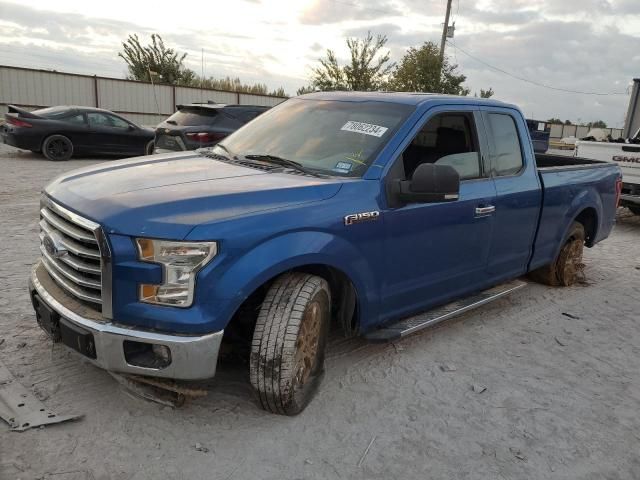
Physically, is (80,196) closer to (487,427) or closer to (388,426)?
(388,426)

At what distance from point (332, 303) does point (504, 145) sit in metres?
2.12

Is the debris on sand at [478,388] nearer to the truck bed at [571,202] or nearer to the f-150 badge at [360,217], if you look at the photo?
the f-150 badge at [360,217]

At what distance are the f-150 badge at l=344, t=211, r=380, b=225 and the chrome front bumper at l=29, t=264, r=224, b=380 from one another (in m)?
0.97

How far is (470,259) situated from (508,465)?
1.68 metres

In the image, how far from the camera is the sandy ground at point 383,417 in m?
2.75

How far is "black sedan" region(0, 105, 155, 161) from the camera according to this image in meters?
13.2

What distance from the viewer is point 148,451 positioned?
278 centimetres

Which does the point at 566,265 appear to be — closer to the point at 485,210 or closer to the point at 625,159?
the point at 485,210

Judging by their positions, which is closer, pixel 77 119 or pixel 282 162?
pixel 282 162

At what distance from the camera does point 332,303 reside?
367cm

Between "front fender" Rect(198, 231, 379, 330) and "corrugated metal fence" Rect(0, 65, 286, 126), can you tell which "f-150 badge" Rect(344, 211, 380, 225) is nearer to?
"front fender" Rect(198, 231, 379, 330)

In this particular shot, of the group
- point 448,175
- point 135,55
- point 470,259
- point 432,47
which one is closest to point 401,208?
point 448,175

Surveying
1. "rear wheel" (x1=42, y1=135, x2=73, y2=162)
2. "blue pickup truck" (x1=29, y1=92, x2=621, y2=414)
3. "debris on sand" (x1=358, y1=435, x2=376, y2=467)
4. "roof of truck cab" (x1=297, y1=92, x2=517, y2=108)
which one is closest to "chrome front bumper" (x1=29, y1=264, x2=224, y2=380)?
"blue pickup truck" (x1=29, y1=92, x2=621, y2=414)

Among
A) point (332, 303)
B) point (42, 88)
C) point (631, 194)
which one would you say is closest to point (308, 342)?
point (332, 303)
